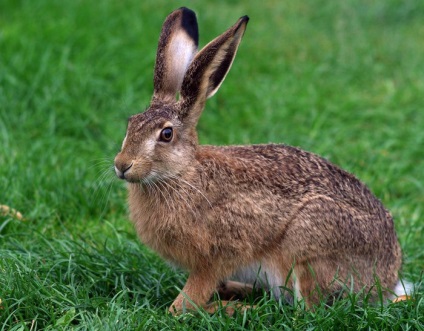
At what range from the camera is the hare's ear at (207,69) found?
15.6 feet

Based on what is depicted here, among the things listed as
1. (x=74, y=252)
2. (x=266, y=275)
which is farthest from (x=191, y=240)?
(x=74, y=252)

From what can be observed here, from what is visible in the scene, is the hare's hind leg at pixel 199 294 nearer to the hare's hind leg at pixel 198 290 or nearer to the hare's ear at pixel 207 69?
the hare's hind leg at pixel 198 290

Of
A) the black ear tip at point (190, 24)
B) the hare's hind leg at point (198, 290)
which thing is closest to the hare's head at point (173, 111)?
the black ear tip at point (190, 24)

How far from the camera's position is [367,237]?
500 cm

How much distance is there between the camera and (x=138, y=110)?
7656 millimetres

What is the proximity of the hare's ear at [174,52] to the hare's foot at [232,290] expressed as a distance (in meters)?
1.18

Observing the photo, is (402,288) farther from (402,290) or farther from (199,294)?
(199,294)

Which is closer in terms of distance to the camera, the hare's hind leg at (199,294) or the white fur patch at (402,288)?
the hare's hind leg at (199,294)

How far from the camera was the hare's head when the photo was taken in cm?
462

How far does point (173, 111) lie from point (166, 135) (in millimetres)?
173

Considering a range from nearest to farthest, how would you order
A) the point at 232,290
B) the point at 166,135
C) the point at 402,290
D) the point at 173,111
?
1. the point at 166,135
2. the point at 173,111
3. the point at 402,290
4. the point at 232,290

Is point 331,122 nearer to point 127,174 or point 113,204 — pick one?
point 113,204

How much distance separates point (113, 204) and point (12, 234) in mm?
1010

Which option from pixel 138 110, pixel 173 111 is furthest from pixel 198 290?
pixel 138 110
